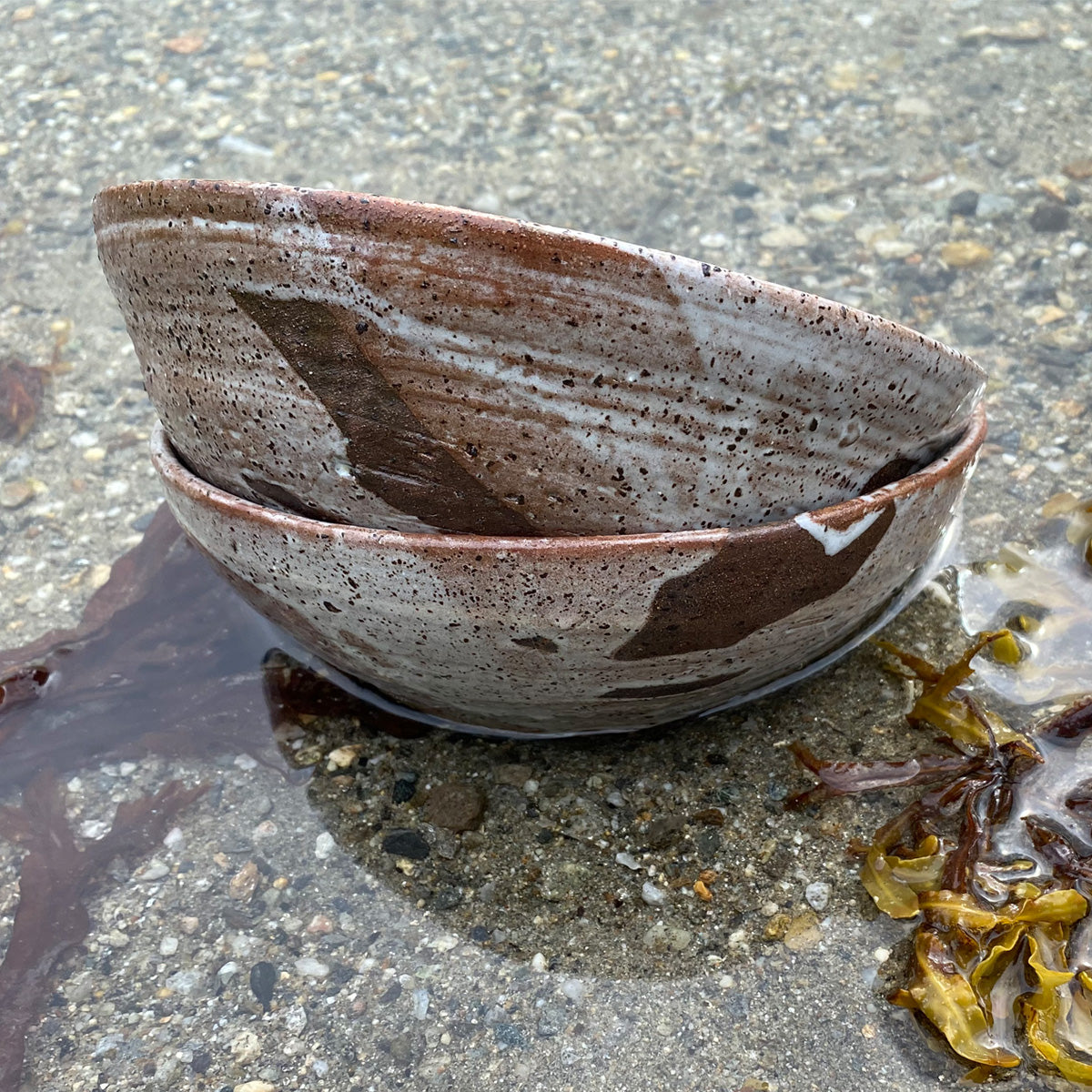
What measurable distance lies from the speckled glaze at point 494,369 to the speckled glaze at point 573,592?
0.06 m

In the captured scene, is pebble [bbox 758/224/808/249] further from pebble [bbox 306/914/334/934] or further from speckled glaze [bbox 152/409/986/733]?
pebble [bbox 306/914/334/934]

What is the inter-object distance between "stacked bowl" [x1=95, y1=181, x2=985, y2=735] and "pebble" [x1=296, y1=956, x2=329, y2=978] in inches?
A: 19.4

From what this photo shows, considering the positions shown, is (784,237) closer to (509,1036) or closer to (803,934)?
(803,934)

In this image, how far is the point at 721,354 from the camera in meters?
1.50

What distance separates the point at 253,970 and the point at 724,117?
2.98m

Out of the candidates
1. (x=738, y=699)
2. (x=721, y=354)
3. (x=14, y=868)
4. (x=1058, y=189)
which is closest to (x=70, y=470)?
(x=14, y=868)

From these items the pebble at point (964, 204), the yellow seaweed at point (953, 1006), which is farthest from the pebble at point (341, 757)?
the pebble at point (964, 204)

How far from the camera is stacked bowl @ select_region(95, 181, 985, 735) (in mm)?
1463

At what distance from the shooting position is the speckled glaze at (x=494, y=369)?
145cm

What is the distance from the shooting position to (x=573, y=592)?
5.36 feet

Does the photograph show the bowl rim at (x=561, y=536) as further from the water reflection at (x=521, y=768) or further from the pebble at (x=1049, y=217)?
the pebble at (x=1049, y=217)

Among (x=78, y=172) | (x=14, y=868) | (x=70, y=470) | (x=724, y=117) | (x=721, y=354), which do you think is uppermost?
(x=721, y=354)

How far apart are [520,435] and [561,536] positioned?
0.17 metres

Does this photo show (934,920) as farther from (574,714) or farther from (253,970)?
(253,970)
